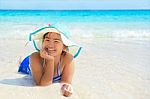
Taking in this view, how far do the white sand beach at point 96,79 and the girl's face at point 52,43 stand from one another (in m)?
0.35

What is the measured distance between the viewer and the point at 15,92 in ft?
9.09

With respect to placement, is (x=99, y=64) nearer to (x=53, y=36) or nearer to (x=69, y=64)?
(x=69, y=64)

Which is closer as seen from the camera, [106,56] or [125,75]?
[125,75]

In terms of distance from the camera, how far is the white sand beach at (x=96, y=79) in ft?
9.11

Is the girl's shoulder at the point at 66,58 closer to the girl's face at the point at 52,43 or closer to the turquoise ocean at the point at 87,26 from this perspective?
the girl's face at the point at 52,43

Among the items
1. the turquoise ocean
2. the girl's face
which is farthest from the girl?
the turquoise ocean

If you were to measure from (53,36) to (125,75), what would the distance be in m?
1.19

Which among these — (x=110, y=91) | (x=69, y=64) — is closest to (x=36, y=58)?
(x=69, y=64)

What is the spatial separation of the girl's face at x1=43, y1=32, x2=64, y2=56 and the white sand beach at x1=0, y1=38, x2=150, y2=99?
0.35 m

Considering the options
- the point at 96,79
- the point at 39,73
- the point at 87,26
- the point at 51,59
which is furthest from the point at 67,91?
the point at 87,26

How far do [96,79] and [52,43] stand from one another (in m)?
0.87

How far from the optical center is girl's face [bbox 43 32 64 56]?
2740 millimetres

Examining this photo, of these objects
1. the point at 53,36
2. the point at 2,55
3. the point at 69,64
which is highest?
the point at 53,36

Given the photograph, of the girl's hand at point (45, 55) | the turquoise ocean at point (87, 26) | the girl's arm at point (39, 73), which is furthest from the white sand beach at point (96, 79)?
the turquoise ocean at point (87, 26)
